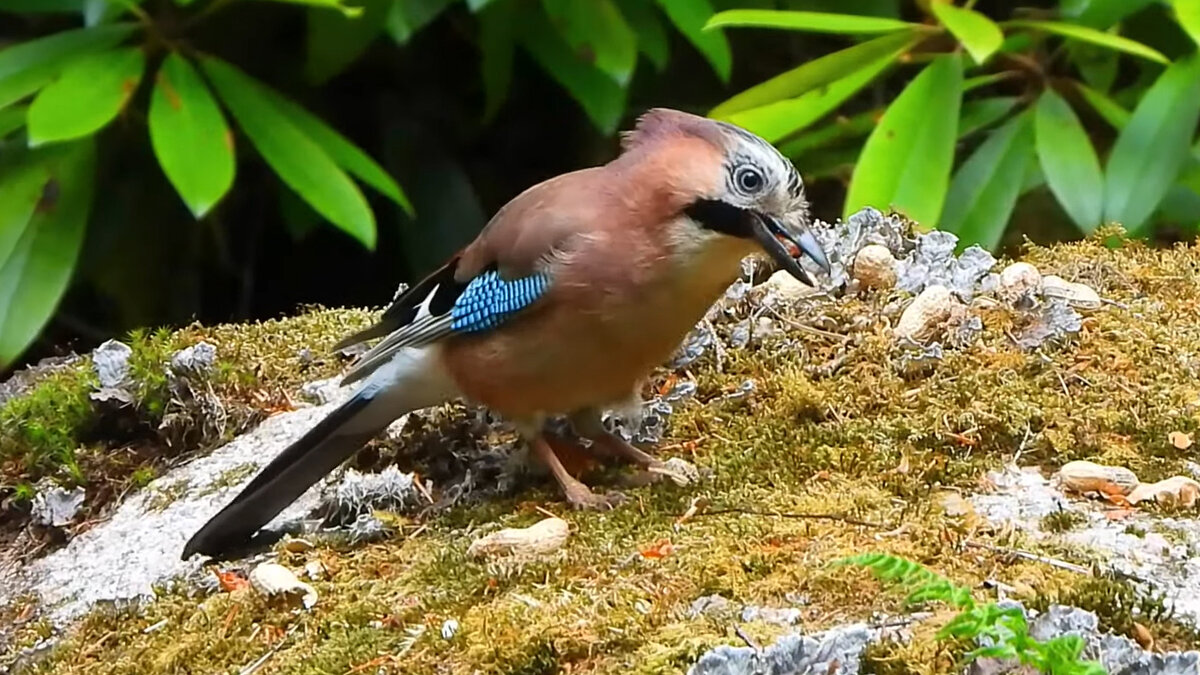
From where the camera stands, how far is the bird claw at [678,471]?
1957mm

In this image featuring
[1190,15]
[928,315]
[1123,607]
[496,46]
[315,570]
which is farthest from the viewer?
[496,46]

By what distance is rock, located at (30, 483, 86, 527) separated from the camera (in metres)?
2.26

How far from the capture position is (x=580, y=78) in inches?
121

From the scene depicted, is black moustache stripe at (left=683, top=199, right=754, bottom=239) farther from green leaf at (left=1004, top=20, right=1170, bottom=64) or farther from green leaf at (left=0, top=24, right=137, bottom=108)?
green leaf at (left=0, top=24, right=137, bottom=108)

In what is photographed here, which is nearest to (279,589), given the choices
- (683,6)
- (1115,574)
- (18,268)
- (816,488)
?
(816,488)

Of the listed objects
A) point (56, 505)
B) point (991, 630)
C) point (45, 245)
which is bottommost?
point (56, 505)

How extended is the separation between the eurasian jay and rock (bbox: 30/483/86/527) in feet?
1.27

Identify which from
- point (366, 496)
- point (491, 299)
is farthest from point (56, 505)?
point (491, 299)

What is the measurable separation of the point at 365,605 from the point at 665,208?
67cm

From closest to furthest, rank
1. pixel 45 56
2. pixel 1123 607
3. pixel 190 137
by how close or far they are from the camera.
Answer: pixel 1123 607 → pixel 190 137 → pixel 45 56

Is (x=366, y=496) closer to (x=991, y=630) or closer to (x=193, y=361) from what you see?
(x=193, y=361)

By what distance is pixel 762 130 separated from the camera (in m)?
2.89

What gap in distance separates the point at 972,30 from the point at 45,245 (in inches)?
72.7

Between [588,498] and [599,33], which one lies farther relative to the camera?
[599,33]
